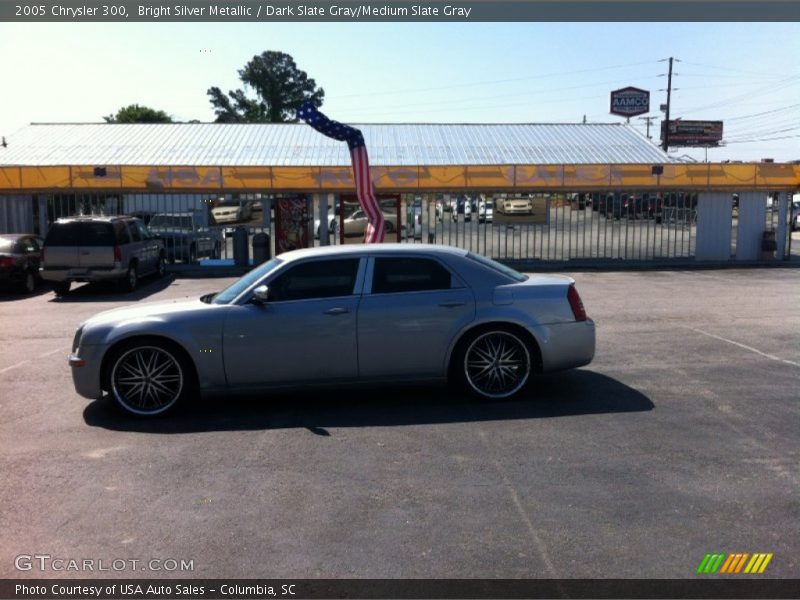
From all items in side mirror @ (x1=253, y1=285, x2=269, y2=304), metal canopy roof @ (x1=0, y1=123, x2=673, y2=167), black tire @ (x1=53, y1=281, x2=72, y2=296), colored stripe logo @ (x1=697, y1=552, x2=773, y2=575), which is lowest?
colored stripe logo @ (x1=697, y1=552, x2=773, y2=575)

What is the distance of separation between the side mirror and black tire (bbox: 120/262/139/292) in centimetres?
1190

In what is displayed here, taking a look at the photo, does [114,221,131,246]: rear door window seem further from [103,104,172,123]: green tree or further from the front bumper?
[103,104,172,123]: green tree

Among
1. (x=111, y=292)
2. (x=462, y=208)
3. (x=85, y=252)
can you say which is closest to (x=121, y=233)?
(x=85, y=252)

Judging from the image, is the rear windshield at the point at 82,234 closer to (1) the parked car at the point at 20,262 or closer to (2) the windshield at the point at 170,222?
(1) the parked car at the point at 20,262

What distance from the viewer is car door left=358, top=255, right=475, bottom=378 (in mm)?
7340

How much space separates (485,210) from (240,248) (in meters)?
7.65

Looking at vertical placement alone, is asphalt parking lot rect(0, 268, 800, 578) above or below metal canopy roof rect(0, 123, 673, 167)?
below

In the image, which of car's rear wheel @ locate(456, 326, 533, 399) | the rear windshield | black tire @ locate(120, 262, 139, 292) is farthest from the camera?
black tire @ locate(120, 262, 139, 292)

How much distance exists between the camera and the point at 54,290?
1855cm

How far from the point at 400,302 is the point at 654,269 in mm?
18075

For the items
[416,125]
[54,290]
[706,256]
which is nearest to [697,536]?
[54,290]

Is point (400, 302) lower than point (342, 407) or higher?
higher

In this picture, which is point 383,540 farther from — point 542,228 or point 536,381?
point 542,228

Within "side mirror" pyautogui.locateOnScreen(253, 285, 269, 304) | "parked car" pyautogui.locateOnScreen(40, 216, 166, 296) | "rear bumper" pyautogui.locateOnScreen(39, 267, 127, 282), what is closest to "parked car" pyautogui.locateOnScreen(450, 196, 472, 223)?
"parked car" pyautogui.locateOnScreen(40, 216, 166, 296)
